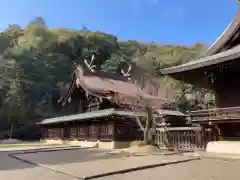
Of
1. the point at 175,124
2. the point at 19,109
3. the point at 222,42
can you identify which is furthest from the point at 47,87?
the point at 222,42

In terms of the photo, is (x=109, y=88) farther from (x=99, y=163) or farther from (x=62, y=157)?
(x=99, y=163)

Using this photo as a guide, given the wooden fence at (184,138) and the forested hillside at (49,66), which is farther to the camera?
the forested hillside at (49,66)

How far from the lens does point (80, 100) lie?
26781mm

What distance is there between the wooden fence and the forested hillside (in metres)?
3.09

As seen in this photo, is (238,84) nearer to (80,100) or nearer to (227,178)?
(227,178)

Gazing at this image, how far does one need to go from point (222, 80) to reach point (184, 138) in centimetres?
430

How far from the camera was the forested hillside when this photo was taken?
3769 centimetres

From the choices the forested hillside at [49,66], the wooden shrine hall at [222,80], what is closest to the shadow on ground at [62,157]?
the wooden shrine hall at [222,80]

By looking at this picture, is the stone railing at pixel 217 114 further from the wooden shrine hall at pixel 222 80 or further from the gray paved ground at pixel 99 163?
the gray paved ground at pixel 99 163

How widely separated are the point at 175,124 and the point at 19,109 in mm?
25548

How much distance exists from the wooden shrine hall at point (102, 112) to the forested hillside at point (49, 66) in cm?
231

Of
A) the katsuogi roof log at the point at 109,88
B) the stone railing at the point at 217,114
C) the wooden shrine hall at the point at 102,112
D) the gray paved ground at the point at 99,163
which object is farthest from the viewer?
the wooden shrine hall at the point at 102,112

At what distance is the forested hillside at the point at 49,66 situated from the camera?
37.7 metres

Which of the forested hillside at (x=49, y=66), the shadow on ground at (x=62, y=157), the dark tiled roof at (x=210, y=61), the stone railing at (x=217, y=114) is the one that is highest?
the forested hillside at (x=49, y=66)
